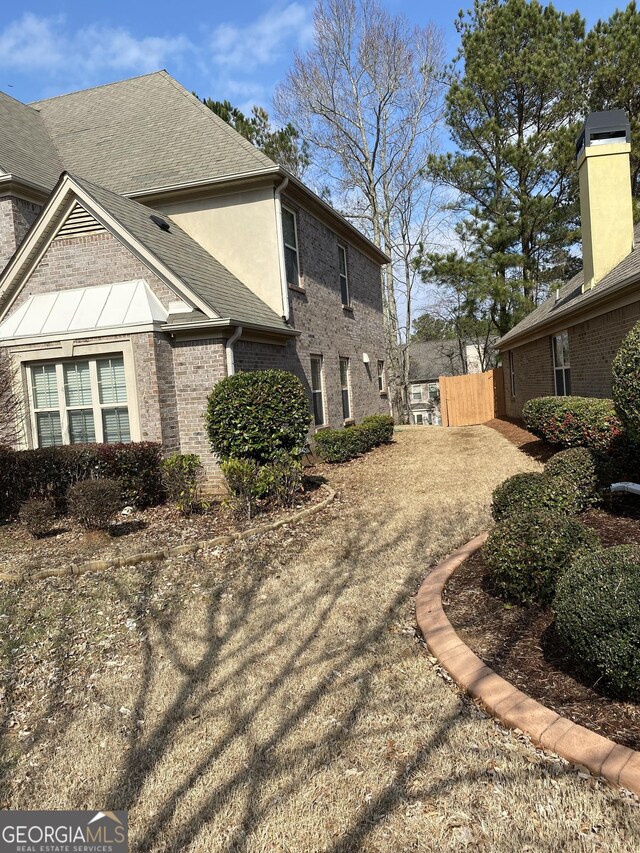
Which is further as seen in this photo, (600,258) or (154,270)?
(600,258)

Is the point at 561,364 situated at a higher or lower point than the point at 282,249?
lower

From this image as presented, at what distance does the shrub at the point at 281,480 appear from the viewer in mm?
8195

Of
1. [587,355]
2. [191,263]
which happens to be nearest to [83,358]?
[191,263]

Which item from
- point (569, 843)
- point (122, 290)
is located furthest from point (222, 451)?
point (569, 843)

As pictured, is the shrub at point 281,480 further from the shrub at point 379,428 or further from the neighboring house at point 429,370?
the neighboring house at point 429,370

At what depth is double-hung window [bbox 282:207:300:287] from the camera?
42.5ft

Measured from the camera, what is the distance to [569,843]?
92.7 inches

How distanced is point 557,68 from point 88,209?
20.6 metres

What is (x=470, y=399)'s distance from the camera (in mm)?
24641

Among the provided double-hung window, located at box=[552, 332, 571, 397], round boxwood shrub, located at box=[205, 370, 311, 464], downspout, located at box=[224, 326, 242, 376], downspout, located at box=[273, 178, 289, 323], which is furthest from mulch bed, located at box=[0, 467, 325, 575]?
double-hung window, located at box=[552, 332, 571, 397]

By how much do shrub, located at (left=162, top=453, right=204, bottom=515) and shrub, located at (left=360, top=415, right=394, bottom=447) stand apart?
6501mm

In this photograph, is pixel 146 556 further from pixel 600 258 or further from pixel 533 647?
pixel 600 258

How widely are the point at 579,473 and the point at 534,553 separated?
2.17 m

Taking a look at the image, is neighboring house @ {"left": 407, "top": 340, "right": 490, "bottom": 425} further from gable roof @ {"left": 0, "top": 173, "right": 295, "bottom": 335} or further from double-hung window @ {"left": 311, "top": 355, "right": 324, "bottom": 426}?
gable roof @ {"left": 0, "top": 173, "right": 295, "bottom": 335}
